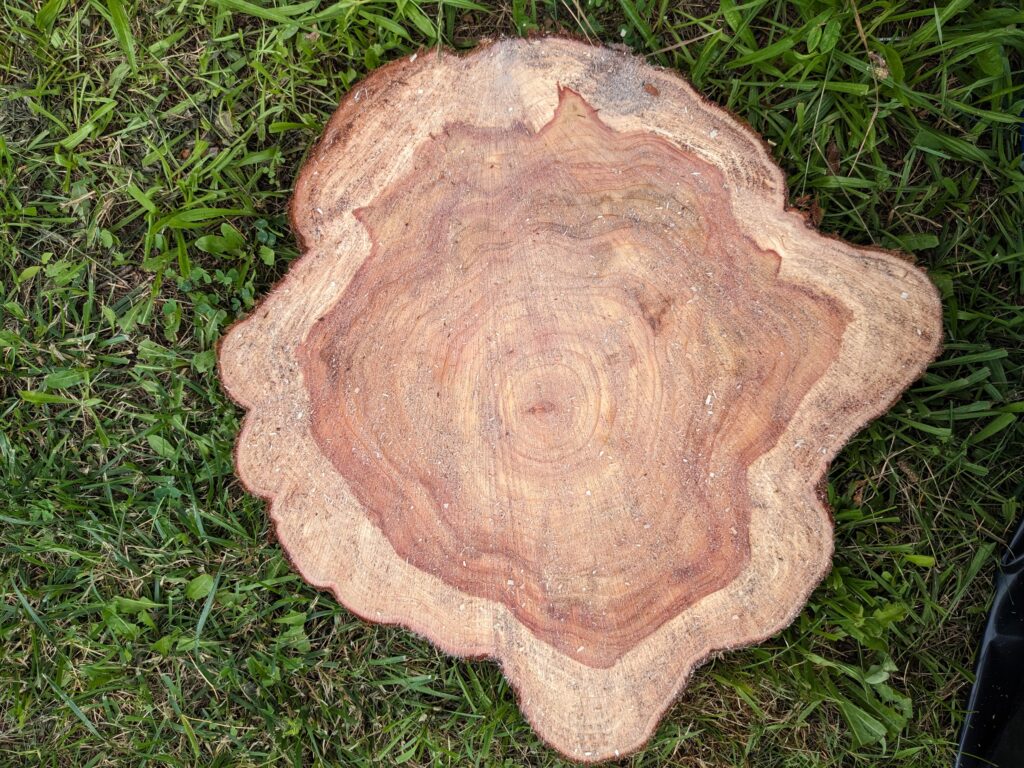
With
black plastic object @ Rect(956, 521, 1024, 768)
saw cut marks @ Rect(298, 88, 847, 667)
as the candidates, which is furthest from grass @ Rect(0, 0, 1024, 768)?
saw cut marks @ Rect(298, 88, 847, 667)

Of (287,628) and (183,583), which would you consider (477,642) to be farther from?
(183,583)

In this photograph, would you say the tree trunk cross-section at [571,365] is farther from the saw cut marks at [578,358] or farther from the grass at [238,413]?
the grass at [238,413]

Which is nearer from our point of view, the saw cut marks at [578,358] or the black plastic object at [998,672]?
the saw cut marks at [578,358]

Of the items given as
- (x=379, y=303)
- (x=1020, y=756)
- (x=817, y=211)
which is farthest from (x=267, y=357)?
(x=1020, y=756)

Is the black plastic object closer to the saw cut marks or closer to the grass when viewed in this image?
the grass

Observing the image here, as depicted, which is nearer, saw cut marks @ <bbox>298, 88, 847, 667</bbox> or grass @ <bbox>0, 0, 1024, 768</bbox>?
saw cut marks @ <bbox>298, 88, 847, 667</bbox>

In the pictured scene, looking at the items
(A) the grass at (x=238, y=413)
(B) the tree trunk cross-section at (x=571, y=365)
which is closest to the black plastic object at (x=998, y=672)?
(A) the grass at (x=238, y=413)
